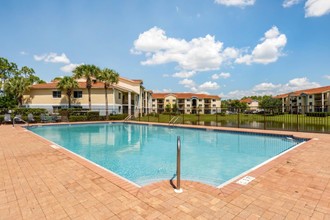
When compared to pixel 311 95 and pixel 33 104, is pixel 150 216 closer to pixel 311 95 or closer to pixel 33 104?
pixel 33 104

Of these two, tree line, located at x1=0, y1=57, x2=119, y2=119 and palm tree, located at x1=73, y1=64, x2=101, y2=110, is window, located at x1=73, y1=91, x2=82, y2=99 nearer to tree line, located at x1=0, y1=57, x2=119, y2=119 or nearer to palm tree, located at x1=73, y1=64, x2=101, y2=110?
tree line, located at x1=0, y1=57, x2=119, y2=119

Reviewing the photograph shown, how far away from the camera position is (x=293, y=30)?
45.1 ft

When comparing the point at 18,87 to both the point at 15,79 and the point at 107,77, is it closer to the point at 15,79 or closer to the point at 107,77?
the point at 15,79

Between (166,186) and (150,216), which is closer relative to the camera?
(150,216)

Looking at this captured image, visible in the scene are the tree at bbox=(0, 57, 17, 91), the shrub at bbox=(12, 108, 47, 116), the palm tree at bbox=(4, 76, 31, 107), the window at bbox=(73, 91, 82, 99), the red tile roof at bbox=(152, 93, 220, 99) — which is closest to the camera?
the shrub at bbox=(12, 108, 47, 116)

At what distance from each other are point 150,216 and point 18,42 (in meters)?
19.9

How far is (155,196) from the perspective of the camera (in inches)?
122

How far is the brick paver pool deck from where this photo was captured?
2580 mm

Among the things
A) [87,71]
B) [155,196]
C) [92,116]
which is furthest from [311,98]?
[155,196]

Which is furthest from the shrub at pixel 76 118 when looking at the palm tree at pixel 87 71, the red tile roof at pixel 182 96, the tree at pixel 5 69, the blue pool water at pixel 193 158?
the red tile roof at pixel 182 96

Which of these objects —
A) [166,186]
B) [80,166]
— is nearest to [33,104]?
[80,166]

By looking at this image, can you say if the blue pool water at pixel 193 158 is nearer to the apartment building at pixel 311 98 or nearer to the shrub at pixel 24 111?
the shrub at pixel 24 111

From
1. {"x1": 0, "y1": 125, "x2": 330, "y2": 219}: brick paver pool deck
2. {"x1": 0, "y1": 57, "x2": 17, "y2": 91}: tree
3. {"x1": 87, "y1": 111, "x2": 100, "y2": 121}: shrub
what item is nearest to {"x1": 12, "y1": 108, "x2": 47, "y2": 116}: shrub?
{"x1": 87, "y1": 111, "x2": 100, "y2": 121}: shrub

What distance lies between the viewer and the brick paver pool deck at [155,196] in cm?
258
